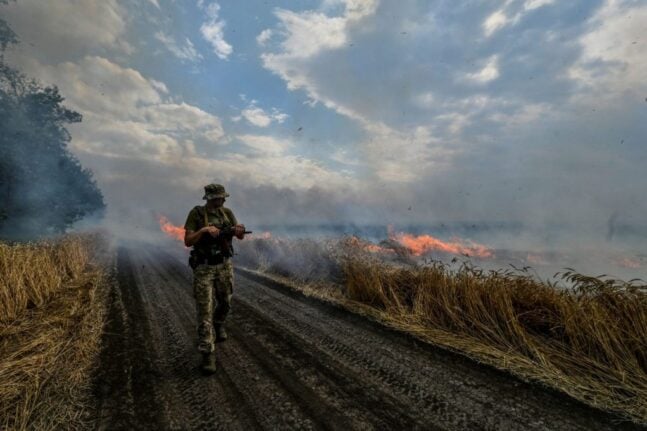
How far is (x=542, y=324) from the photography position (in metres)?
5.30

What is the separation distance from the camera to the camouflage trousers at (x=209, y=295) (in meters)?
4.26

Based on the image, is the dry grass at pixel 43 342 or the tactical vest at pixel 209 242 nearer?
the dry grass at pixel 43 342

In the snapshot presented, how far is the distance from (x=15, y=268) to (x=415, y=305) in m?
8.80

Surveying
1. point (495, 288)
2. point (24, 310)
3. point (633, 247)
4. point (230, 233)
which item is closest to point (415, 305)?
point (495, 288)

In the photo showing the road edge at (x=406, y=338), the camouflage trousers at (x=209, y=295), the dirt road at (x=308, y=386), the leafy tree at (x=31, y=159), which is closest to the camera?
the dirt road at (x=308, y=386)

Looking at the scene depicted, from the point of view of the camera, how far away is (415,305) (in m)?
6.52

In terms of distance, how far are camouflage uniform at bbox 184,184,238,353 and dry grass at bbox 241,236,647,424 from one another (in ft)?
11.2

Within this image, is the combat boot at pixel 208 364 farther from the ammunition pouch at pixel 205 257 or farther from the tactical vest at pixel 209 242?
the tactical vest at pixel 209 242

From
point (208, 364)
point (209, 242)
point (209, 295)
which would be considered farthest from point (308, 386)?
point (209, 242)

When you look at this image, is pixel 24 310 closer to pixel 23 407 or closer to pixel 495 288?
pixel 23 407

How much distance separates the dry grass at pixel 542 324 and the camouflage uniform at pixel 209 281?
3414 millimetres

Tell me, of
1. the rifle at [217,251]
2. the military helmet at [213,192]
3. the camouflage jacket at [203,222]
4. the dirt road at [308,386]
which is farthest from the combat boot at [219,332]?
the military helmet at [213,192]

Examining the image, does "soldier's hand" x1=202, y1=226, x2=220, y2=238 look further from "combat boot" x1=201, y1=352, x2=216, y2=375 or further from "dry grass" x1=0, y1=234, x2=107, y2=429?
"dry grass" x1=0, y1=234, x2=107, y2=429

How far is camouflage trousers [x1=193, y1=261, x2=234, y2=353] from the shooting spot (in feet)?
14.0
